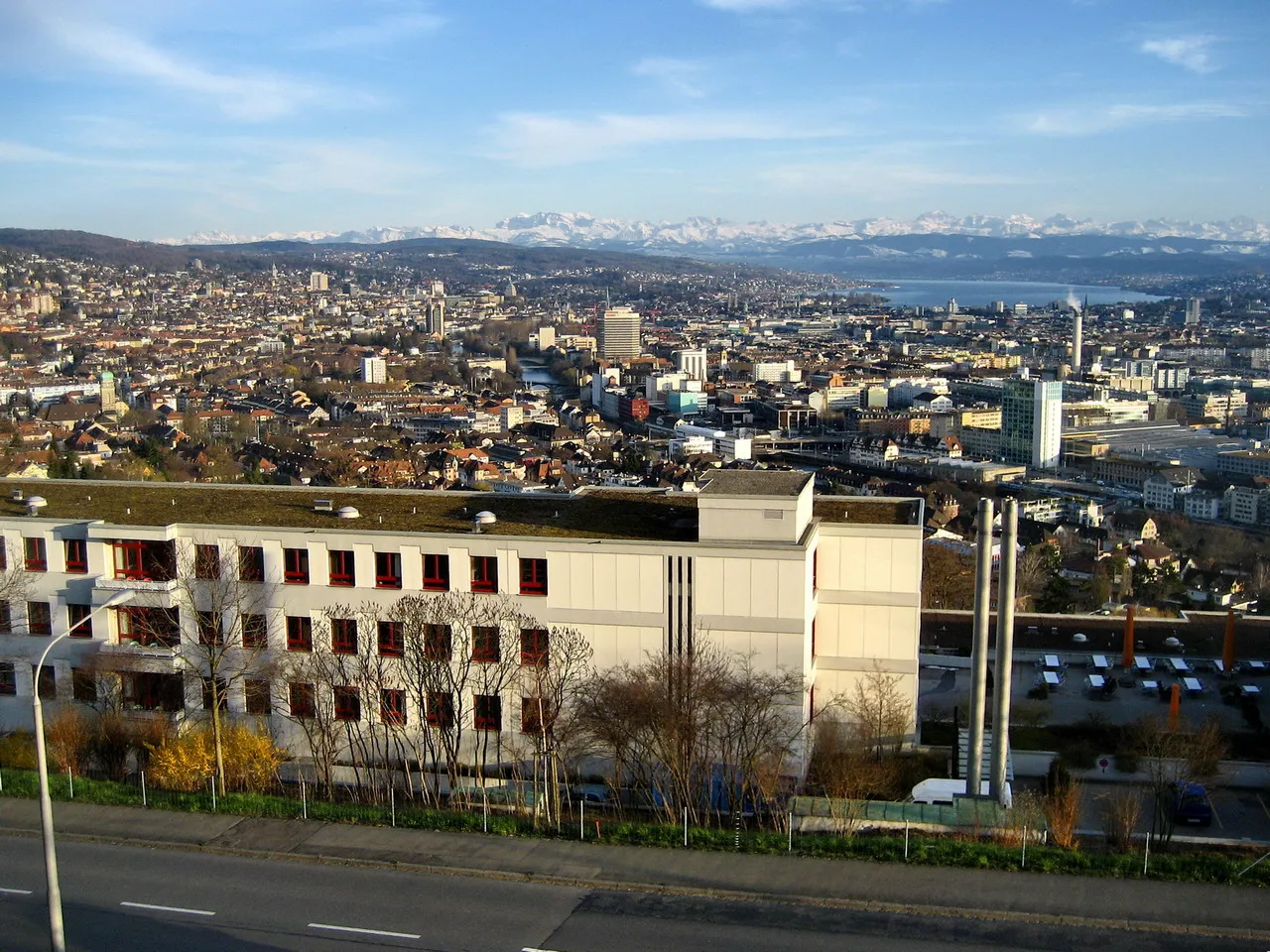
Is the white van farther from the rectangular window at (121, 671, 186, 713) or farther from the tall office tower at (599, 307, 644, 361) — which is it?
the tall office tower at (599, 307, 644, 361)

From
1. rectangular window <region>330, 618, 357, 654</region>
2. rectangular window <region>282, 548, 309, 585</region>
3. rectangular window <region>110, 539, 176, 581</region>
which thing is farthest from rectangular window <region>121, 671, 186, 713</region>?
rectangular window <region>330, 618, 357, 654</region>

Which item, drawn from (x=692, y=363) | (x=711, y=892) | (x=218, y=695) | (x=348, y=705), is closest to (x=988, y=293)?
(x=692, y=363)

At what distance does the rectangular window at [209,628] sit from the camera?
8.56 m

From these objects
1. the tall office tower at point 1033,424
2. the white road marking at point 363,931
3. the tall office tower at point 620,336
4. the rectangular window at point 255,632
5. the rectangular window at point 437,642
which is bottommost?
the tall office tower at point 1033,424

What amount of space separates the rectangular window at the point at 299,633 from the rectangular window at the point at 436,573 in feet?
2.85

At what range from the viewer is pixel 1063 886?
601 cm

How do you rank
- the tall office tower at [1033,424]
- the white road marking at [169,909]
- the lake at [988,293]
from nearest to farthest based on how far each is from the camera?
the white road marking at [169,909] < the tall office tower at [1033,424] < the lake at [988,293]

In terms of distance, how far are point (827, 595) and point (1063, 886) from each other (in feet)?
11.5

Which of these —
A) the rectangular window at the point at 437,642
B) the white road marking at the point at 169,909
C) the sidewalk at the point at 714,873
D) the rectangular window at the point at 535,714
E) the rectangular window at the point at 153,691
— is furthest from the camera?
the rectangular window at the point at 153,691

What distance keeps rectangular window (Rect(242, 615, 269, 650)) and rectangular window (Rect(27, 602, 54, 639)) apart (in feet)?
4.80

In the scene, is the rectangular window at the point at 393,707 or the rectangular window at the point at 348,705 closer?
the rectangular window at the point at 393,707

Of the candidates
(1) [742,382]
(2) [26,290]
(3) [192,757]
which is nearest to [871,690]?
(3) [192,757]

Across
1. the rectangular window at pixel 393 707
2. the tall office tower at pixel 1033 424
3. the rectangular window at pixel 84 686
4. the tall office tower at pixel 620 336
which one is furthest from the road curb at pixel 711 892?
the tall office tower at pixel 620 336

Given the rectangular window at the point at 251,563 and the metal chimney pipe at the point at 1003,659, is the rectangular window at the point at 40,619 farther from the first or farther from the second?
the metal chimney pipe at the point at 1003,659
